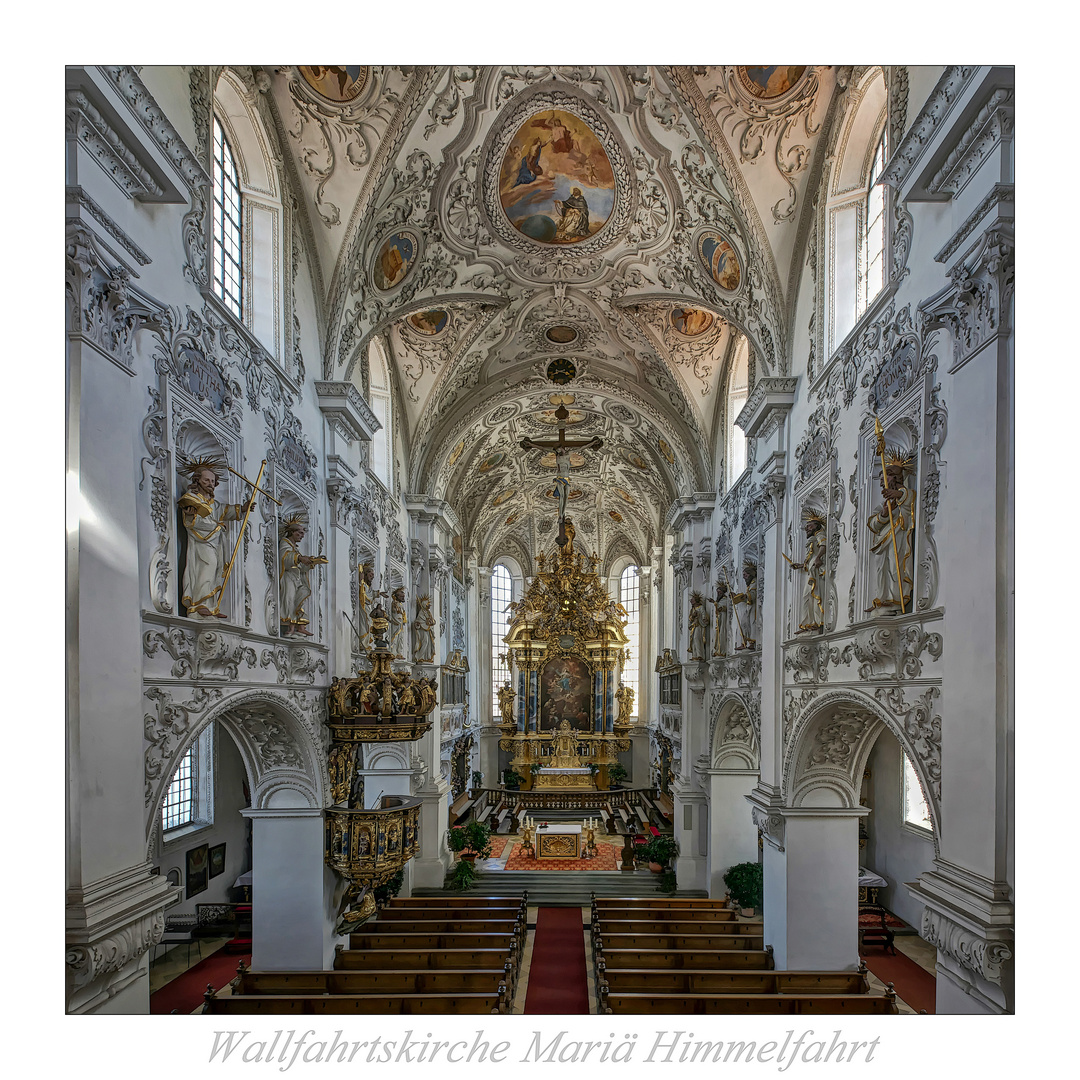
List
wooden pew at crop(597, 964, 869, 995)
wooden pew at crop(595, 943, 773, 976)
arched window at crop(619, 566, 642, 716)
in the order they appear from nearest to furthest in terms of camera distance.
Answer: wooden pew at crop(597, 964, 869, 995) < wooden pew at crop(595, 943, 773, 976) < arched window at crop(619, 566, 642, 716)

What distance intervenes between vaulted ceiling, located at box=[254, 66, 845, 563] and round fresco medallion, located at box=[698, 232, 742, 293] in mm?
41

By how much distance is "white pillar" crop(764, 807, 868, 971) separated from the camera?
40.1ft

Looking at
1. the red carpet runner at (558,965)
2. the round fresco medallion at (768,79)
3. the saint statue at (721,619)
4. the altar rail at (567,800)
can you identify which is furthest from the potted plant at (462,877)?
the round fresco medallion at (768,79)

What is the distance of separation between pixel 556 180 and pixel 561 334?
6183 mm

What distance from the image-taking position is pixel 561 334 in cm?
2016

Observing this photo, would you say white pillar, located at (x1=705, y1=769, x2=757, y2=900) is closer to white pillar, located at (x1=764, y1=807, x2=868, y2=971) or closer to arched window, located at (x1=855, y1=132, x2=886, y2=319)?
white pillar, located at (x1=764, y1=807, x2=868, y2=971)

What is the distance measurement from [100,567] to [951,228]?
7529 mm

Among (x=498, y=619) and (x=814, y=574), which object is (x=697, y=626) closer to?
(x=814, y=574)

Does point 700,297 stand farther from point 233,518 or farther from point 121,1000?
point 121,1000

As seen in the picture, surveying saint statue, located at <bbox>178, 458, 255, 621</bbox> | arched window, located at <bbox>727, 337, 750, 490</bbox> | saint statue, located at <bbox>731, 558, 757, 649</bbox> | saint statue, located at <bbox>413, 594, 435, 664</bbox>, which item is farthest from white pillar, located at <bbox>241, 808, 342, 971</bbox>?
arched window, located at <bbox>727, 337, 750, 490</bbox>

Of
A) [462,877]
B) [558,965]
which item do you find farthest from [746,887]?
[462,877]

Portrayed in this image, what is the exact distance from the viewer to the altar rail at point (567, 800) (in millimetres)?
33531
